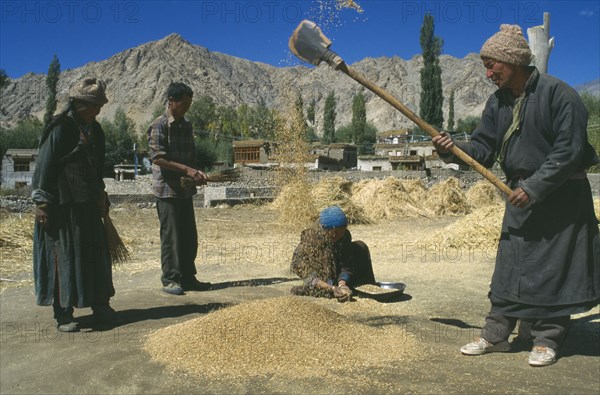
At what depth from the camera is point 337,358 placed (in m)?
2.87

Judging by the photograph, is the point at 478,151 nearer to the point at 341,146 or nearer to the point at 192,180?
the point at 192,180

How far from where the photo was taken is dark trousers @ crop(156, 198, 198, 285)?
15.4ft

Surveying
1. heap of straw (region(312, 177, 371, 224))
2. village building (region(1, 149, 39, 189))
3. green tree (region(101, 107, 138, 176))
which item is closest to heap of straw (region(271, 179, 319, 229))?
heap of straw (region(312, 177, 371, 224))

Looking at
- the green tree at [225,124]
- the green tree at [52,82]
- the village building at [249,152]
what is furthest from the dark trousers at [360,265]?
the green tree at [225,124]

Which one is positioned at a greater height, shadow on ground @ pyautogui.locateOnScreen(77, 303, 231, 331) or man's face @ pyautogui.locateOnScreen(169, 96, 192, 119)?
man's face @ pyautogui.locateOnScreen(169, 96, 192, 119)

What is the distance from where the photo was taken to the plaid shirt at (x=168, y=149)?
461 centimetres

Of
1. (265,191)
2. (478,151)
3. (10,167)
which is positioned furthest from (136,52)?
(478,151)

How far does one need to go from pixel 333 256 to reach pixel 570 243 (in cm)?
195

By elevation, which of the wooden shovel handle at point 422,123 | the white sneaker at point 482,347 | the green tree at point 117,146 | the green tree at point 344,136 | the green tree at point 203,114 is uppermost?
the green tree at point 203,114

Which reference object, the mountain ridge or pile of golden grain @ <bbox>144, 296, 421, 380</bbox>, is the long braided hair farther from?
the mountain ridge

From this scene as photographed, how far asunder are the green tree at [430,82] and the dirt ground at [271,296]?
4375 cm

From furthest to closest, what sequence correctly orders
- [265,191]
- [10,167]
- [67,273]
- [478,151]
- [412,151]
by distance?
1. [412,151]
2. [10,167]
3. [265,191]
4. [67,273]
5. [478,151]

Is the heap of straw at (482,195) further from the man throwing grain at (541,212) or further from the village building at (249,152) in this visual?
the village building at (249,152)

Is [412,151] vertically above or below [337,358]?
above
